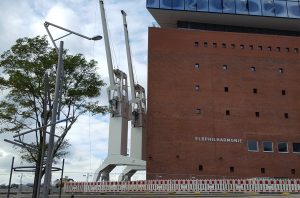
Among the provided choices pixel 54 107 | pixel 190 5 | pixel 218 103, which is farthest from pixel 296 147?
pixel 54 107

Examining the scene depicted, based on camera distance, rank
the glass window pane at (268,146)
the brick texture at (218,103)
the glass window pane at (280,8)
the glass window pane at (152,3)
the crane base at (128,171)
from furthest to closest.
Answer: the glass window pane at (280,8)
the glass window pane at (152,3)
the glass window pane at (268,146)
the brick texture at (218,103)
the crane base at (128,171)

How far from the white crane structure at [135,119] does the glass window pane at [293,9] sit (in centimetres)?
1790

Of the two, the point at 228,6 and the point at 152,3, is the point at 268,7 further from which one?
the point at 152,3

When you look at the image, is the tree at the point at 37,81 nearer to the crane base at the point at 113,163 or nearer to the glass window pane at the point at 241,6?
the crane base at the point at 113,163

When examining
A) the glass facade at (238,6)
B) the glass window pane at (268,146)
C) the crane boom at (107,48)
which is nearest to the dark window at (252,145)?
the glass window pane at (268,146)

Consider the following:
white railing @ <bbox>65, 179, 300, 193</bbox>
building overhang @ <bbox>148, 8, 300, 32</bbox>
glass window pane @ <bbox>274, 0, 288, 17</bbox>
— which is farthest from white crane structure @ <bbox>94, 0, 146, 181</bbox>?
glass window pane @ <bbox>274, 0, 288, 17</bbox>

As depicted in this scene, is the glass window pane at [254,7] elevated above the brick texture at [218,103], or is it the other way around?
the glass window pane at [254,7]

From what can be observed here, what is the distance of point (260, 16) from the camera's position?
143 feet

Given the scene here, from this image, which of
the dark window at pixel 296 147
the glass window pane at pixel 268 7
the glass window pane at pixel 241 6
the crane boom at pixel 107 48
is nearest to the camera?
the crane boom at pixel 107 48

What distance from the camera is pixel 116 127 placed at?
36.8m

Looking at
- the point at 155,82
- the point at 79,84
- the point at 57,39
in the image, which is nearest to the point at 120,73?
the point at 155,82

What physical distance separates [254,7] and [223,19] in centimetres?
350

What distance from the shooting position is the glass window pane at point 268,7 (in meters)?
43.8

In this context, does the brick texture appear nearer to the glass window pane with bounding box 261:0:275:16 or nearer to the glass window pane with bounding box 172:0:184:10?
the glass window pane with bounding box 261:0:275:16
